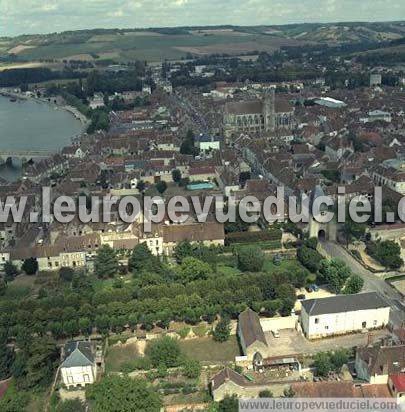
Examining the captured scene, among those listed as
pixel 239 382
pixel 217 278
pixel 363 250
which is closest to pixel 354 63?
pixel 363 250

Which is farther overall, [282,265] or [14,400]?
[282,265]

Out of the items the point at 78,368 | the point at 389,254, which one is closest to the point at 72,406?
the point at 78,368

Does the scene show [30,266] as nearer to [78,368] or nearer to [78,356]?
[78,356]

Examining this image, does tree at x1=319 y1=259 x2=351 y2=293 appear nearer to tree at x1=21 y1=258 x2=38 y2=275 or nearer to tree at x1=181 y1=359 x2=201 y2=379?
tree at x1=181 y1=359 x2=201 y2=379

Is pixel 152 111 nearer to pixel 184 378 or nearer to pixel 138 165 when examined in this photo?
pixel 138 165

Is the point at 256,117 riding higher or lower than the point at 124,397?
higher

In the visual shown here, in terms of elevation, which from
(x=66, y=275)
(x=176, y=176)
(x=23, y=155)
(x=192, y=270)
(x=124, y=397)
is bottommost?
(x=66, y=275)

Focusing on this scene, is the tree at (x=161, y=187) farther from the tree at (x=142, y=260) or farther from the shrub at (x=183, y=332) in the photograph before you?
the shrub at (x=183, y=332)
